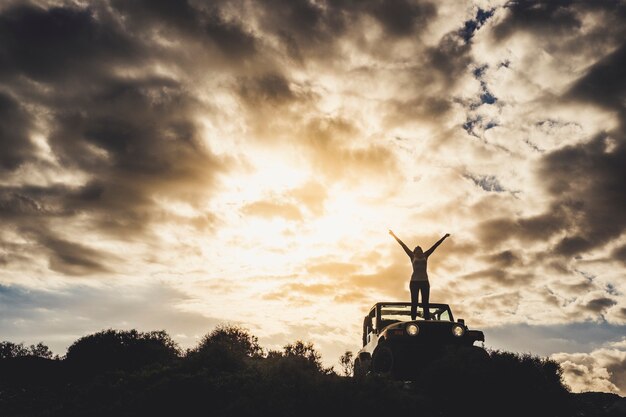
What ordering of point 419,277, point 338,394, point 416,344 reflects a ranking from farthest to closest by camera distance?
point 419,277 → point 416,344 → point 338,394

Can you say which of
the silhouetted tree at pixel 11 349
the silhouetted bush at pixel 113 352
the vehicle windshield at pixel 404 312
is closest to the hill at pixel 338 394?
the vehicle windshield at pixel 404 312

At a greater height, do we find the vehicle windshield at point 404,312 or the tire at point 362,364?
the vehicle windshield at point 404,312

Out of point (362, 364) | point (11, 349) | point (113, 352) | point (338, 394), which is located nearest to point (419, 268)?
point (362, 364)

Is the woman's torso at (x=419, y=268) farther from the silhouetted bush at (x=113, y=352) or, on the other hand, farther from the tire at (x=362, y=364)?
the silhouetted bush at (x=113, y=352)

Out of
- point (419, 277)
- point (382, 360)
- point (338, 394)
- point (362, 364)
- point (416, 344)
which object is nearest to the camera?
point (338, 394)

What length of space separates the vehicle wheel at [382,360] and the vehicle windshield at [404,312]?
222 cm

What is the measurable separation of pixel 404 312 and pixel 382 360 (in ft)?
9.11

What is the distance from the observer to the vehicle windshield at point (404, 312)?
36.8 ft

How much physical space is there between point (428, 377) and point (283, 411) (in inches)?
107

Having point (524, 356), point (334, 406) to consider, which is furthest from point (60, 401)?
point (524, 356)

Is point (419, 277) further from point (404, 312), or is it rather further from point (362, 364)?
point (362, 364)

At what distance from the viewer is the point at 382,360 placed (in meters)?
8.85

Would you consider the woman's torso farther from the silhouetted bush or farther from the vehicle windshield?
the silhouetted bush

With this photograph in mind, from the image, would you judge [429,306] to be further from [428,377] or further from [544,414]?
[544,414]
